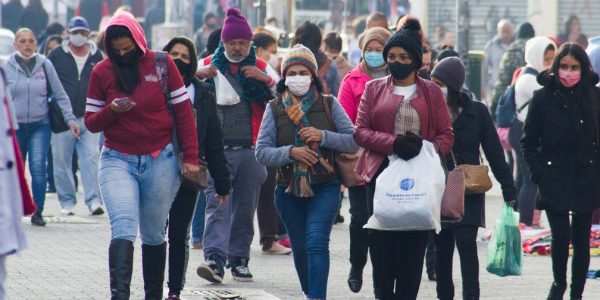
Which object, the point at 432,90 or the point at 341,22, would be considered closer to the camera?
the point at 432,90

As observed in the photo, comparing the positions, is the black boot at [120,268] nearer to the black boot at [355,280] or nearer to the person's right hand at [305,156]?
the person's right hand at [305,156]

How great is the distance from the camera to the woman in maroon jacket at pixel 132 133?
836cm

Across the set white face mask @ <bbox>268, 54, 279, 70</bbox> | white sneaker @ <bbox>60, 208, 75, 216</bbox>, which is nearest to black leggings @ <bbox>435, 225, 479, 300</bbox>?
white face mask @ <bbox>268, 54, 279, 70</bbox>

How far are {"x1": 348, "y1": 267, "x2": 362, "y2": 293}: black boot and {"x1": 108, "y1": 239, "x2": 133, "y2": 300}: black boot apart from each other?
241 cm

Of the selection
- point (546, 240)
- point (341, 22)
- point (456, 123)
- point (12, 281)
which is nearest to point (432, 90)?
point (456, 123)

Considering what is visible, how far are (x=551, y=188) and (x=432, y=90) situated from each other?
1383 millimetres

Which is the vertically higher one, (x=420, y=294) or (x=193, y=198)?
(x=193, y=198)

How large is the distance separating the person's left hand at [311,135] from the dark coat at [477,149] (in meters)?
0.82

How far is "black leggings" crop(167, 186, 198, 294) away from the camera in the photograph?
9.31 m

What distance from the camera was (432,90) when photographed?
341 inches

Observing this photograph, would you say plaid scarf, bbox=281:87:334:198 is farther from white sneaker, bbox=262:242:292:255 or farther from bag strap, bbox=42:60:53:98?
bag strap, bbox=42:60:53:98

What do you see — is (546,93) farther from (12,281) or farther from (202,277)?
(12,281)

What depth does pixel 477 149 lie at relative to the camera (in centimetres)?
981

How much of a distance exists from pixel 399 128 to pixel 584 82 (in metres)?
1.66
